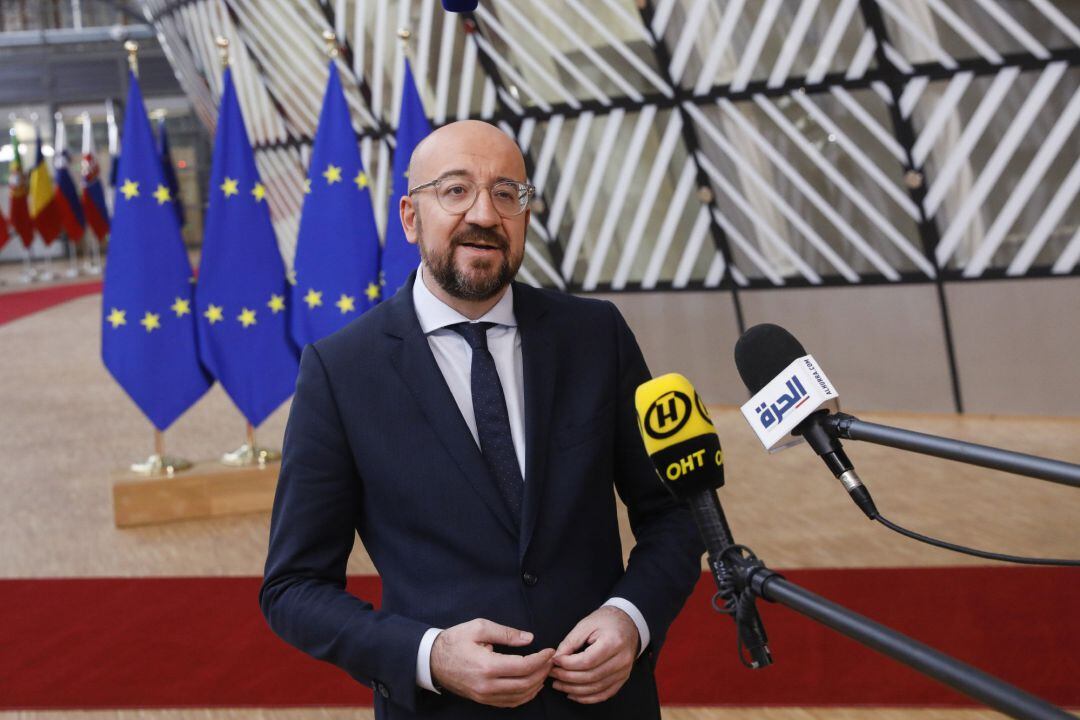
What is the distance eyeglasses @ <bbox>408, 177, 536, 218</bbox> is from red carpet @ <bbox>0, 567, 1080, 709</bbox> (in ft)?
8.12

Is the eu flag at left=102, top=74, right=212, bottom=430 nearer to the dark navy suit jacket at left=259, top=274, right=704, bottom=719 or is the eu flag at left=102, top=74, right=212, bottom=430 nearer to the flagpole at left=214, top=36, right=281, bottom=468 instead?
the flagpole at left=214, top=36, right=281, bottom=468

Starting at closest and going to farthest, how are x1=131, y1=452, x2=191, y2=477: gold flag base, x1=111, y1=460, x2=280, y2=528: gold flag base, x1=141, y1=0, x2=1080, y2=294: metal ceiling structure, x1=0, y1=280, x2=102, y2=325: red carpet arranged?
x1=111, y1=460, x2=280, y2=528: gold flag base → x1=131, y1=452, x2=191, y2=477: gold flag base → x1=141, y1=0, x2=1080, y2=294: metal ceiling structure → x1=0, y1=280, x2=102, y2=325: red carpet

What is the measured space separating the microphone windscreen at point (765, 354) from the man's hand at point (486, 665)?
22.8 inches

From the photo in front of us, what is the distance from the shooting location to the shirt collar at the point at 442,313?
219 centimetres

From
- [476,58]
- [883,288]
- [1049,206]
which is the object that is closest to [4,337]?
[476,58]

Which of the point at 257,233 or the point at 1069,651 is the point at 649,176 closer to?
the point at 257,233

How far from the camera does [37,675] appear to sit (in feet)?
14.8

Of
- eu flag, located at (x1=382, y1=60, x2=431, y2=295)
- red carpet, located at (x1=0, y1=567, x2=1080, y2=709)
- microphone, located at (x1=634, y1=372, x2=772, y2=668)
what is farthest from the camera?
eu flag, located at (x1=382, y1=60, x2=431, y2=295)

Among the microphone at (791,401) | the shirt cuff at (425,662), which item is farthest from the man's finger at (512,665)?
the microphone at (791,401)

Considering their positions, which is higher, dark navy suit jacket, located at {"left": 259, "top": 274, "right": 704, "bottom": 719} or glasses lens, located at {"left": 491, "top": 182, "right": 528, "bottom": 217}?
glasses lens, located at {"left": 491, "top": 182, "right": 528, "bottom": 217}

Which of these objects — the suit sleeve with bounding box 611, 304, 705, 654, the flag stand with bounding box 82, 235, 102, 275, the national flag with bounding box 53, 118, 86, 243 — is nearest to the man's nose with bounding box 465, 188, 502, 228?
the suit sleeve with bounding box 611, 304, 705, 654

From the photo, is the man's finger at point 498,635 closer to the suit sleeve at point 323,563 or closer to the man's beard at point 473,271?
the suit sleeve at point 323,563

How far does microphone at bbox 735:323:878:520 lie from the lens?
1507mm

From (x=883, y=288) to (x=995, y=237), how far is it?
0.92m
